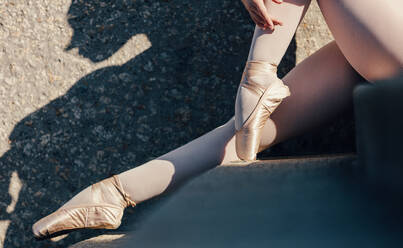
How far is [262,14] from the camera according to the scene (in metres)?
1.17

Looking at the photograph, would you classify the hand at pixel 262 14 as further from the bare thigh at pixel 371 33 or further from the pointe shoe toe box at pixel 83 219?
the pointe shoe toe box at pixel 83 219

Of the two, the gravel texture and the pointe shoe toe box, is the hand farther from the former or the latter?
the pointe shoe toe box

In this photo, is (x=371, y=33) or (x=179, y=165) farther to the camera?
(x=179, y=165)

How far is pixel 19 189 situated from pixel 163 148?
593mm

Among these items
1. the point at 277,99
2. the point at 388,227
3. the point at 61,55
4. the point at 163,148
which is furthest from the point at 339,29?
the point at 61,55

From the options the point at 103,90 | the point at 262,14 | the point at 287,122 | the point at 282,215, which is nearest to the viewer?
the point at 282,215

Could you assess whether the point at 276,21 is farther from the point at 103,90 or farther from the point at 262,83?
the point at 103,90

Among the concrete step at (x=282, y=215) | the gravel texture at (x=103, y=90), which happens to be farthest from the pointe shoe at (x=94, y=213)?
the concrete step at (x=282, y=215)

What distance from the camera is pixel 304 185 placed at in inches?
25.3

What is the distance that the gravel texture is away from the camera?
1.54 m

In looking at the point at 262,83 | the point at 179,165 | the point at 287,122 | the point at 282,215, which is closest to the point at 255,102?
the point at 262,83

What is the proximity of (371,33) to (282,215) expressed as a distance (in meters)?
0.62

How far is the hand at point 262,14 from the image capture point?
3.81ft

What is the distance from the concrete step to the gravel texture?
0.91m
